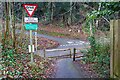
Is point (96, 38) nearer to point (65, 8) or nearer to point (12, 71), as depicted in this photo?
point (12, 71)

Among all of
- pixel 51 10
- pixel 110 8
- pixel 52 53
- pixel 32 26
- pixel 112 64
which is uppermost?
pixel 51 10

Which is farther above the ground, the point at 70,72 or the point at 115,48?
the point at 115,48

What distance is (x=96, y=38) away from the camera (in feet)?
46.8

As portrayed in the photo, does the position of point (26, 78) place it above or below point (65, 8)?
below

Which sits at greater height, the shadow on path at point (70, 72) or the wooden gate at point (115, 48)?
the wooden gate at point (115, 48)

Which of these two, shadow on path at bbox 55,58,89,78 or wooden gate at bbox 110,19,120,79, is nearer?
wooden gate at bbox 110,19,120,79

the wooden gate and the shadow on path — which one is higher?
the wooden gate

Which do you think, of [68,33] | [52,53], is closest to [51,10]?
[68,33]

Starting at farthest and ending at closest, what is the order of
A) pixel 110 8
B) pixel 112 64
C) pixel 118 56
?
pixel 110 8 < pixel 112 64 < pixel 118 56

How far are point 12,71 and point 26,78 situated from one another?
1.78ft

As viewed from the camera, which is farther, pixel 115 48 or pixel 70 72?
pixel 70 72

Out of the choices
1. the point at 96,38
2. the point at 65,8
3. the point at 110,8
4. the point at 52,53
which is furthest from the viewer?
the point at 65,8

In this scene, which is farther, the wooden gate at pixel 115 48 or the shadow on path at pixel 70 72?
the shadow on path at pixel 70 72

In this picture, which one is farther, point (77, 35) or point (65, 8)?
point (65, 8)
